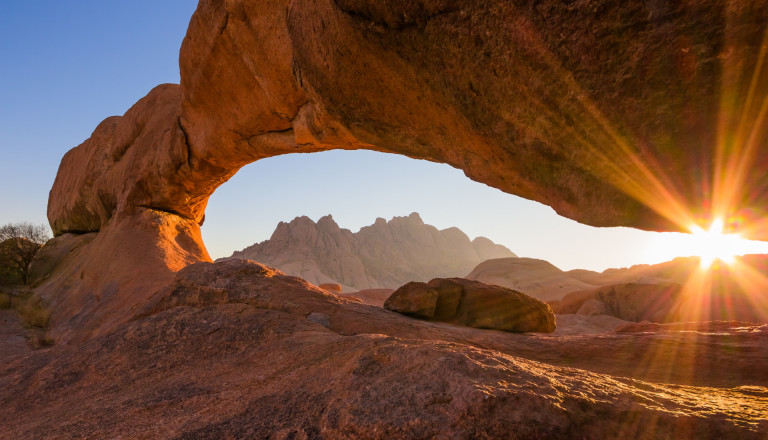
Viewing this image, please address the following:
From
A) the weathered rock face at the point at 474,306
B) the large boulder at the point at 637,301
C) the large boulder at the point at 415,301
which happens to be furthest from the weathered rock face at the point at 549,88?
the large boulder at the point at 637,301

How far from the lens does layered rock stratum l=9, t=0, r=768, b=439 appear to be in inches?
81.5

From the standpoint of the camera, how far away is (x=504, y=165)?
4.66m

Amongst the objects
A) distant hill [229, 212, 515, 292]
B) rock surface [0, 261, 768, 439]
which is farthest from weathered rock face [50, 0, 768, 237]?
distant hill [229, 212, 515, 292]

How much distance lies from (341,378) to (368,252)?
2683 inches

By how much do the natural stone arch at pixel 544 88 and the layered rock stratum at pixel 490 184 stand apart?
0.06 ft

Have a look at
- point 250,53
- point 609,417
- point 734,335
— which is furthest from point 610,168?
point 250,53

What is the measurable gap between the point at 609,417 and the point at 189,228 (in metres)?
13.5

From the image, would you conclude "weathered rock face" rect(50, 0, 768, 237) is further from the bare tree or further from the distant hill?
the distant hill

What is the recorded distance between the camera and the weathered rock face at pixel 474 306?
22.3 ft

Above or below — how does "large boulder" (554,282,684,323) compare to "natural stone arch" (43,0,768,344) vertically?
below

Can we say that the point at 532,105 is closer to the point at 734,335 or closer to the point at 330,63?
the point at 330,63

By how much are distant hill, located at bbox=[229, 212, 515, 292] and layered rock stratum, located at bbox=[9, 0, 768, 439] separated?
4609cm

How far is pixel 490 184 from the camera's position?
530cm

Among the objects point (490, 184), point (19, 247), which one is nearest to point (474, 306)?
point (490, 184)
